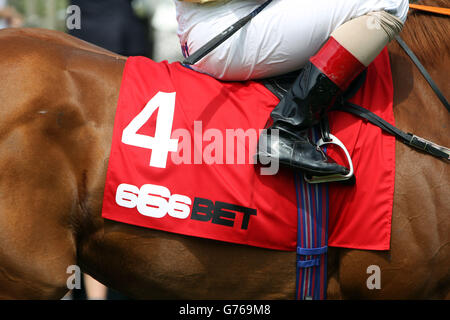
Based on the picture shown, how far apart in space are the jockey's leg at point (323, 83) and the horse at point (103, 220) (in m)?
0.30

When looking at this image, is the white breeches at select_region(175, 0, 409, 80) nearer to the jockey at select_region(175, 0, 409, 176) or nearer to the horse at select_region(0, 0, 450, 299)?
the jockey at select_region(175, 0, 409, 176)

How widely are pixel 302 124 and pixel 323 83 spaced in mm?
183

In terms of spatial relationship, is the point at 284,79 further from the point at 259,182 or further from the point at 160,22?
the point at 160,22

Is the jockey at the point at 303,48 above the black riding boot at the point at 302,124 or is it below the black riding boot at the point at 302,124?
above

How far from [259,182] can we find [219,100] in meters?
0.38

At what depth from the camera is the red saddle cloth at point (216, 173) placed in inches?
80.3

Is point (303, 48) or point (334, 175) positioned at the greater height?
point (303, 48)

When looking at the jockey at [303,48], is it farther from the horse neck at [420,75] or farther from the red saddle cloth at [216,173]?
the horse neck at [420,75]

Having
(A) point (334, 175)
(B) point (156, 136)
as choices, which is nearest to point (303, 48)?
(A) point (334, 175)


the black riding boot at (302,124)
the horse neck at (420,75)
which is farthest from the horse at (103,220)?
the black riding boot at (302,124)

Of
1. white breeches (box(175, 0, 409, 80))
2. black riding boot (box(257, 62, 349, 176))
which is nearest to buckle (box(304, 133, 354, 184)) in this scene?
black riding boot (box(257, 62, 349, 176))

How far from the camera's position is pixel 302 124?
2076 millimetres

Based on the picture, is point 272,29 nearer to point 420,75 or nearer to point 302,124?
point 302,124

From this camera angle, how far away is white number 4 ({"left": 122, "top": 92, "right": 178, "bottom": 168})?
2041mm
